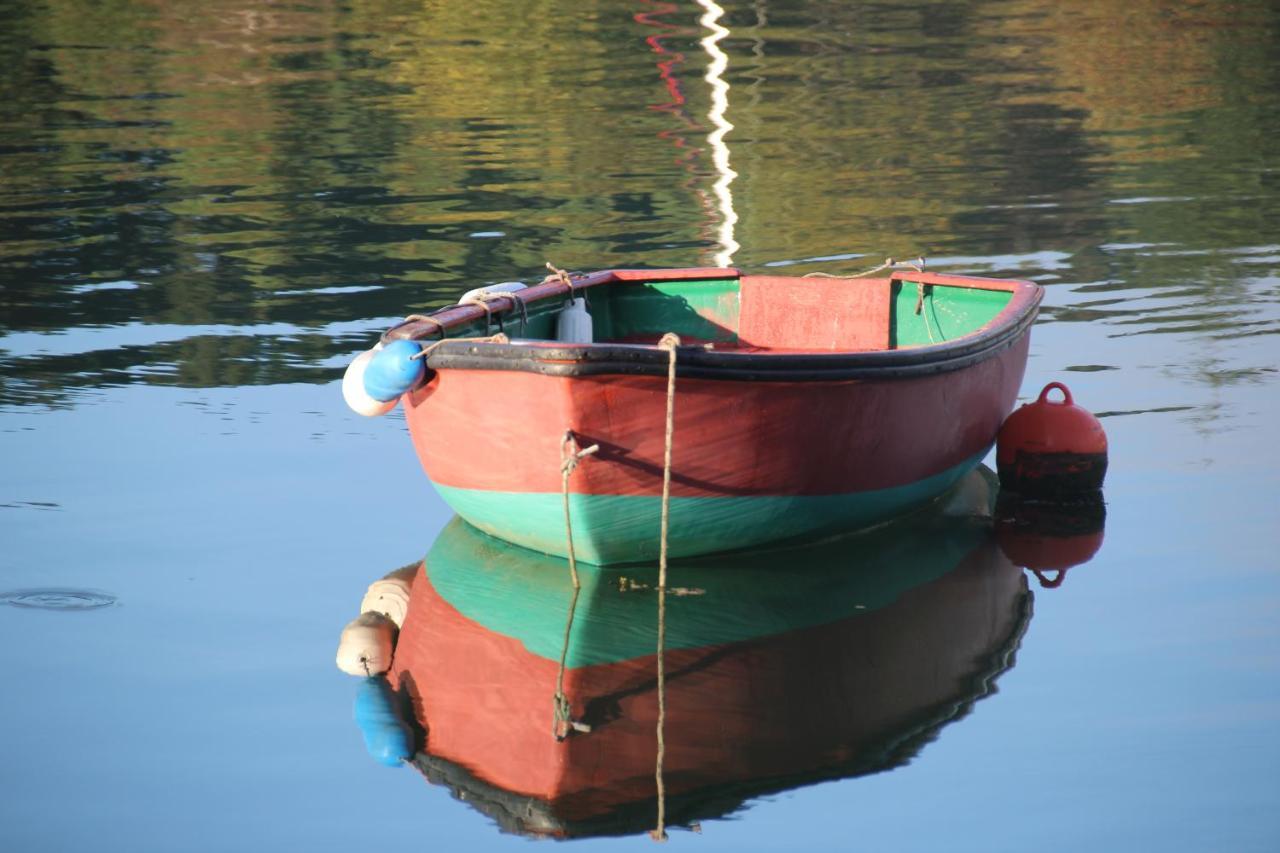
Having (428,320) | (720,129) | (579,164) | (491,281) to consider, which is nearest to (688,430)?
(428,320)

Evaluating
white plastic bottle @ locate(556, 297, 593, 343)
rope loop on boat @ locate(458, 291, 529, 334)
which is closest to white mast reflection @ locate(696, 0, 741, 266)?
white plastic bottle @ locate(556, 297, 593, 343)

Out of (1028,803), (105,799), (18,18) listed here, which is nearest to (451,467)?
(105,799)

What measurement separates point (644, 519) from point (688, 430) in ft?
1.34

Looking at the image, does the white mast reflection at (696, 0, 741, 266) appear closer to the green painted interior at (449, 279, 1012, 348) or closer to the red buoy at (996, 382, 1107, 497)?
the green painted interior at (449, 279, 1012, 348)

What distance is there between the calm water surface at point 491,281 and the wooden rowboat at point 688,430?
734 mm

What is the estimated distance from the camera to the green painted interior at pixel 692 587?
641 cm

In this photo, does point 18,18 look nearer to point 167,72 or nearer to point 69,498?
point 167,72

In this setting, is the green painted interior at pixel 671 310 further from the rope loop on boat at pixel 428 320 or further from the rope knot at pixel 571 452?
the rope knot at pixel 571 452

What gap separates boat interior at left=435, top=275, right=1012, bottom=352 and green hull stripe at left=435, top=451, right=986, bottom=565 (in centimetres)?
182

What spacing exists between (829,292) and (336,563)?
121 inches

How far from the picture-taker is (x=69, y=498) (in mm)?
7973

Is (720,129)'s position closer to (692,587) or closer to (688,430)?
(692,587)

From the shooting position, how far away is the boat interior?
9.00 metres

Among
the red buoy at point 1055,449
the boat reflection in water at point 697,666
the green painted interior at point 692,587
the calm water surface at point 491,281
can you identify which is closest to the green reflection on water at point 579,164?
the calm water surface at point 491,281
